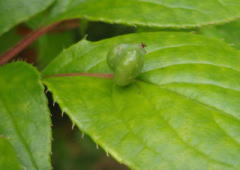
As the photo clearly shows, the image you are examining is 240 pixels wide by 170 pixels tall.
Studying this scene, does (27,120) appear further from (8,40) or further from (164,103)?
(8,40)

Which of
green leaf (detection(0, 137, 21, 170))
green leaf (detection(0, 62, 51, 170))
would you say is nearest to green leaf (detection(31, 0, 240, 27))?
green leaf (detection(0, 62, 51, 170))

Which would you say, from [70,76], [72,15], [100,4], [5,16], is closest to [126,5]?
[100,4]

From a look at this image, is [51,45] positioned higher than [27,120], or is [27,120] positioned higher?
[27,120]

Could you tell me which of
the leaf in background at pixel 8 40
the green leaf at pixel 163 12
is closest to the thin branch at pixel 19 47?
the green leaf at pixel 163 12

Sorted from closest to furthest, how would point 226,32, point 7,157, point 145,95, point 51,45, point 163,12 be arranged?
1. point 7,157
2. point 145,95
3. point 163,12
4. point 226,32
5. point 51,45

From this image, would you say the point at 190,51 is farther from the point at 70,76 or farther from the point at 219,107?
the point at 70,76

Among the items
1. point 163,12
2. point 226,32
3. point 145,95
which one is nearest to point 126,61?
point 145,95
